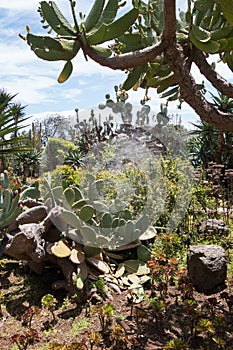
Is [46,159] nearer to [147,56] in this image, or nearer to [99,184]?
[99,184]

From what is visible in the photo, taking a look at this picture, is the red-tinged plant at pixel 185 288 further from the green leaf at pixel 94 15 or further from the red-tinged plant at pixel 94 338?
the green leaf at pixel 94 15

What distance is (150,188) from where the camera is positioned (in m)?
4.59

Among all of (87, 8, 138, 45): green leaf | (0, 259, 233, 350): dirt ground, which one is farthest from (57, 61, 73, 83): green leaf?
(0, 259, 233, 350): dirt ground

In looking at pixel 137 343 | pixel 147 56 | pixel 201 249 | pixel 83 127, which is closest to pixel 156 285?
pixel 201 249

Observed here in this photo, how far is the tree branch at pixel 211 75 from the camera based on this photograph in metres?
2.22

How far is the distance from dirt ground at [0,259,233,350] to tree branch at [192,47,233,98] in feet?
4.30

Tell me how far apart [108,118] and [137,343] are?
4201 mm

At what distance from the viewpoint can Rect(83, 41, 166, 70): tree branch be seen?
75.2 inches

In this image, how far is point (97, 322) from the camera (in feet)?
8.86

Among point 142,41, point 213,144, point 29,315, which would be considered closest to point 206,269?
point 29,315

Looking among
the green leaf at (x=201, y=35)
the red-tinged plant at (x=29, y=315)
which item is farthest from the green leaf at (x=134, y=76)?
the red-tinged plant at (x=29, y=315)

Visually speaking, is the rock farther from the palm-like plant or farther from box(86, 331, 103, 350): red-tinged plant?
the palm-like plant

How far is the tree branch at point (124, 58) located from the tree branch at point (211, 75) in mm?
344

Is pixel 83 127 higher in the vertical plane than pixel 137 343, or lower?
higher
